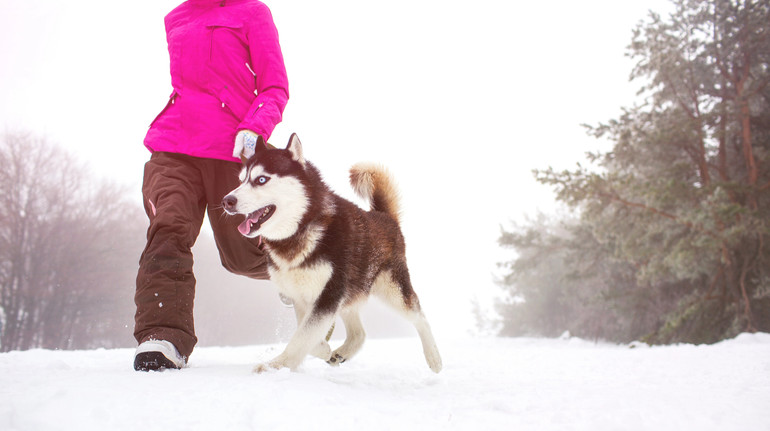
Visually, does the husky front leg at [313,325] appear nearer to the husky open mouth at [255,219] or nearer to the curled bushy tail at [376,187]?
the husky open mouth at [255,219]

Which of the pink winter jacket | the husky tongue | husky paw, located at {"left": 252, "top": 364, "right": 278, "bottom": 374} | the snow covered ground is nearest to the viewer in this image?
the snow covered ground

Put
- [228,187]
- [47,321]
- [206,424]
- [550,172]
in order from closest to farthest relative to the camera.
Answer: [206,424]
[228,187]
[550,172]
[47,321]

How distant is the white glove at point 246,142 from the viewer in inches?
110

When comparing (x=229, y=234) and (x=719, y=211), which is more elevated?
(x=719, y=211)

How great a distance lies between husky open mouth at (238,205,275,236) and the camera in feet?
8.56

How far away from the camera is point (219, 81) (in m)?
3.05

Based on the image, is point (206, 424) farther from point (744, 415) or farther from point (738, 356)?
point (738, 356)

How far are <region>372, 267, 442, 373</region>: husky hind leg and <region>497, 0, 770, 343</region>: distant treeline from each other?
7.60 metres

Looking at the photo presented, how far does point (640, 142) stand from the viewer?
1096 centimetres

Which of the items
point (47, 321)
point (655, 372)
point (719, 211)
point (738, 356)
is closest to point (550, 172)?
point (719, 211)

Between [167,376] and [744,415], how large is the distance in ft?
8.16

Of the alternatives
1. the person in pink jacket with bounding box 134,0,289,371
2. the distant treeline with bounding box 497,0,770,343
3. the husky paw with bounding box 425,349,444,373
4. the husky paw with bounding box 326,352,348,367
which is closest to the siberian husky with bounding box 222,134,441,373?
the husky paw with bounding box 326,352,348,367

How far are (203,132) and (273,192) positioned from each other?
0.72m

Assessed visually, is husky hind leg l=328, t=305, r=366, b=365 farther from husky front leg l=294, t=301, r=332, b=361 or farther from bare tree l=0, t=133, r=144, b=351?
bare tree l=0, t=133, r=144, b=351
